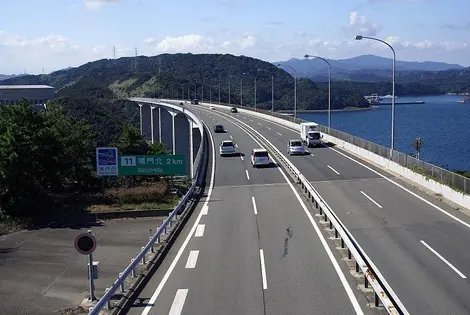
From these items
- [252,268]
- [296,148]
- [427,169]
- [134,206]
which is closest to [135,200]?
[134,206]

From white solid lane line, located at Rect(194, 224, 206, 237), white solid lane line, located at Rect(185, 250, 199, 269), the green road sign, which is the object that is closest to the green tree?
the green road sign

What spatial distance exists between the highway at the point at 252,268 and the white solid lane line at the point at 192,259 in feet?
0.10

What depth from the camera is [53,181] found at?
31938 millimetres

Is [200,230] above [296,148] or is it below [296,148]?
below

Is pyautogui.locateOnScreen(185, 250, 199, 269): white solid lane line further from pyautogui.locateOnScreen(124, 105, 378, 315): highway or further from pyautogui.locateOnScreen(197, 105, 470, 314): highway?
pyautogui.locateOnScreen(197, 105, 470, 314): highway

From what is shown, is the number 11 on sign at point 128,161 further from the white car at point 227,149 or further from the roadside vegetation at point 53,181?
the white car at point 227,149

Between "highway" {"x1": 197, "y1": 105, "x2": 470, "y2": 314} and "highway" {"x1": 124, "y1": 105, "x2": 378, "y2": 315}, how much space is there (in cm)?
138

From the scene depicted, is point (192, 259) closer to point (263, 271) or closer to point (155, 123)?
point (263, 271)

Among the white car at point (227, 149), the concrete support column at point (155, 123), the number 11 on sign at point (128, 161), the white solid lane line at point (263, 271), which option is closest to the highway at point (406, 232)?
the white solid lane line at point (263, 271)

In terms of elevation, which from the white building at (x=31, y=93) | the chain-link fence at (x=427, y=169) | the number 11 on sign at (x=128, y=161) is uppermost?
the white building at (x=31, y=93)

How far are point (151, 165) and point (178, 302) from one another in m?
18.9

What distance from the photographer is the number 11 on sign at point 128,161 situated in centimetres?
3131

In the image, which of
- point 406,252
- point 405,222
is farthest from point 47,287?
point 405,222

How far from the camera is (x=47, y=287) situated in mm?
16766
